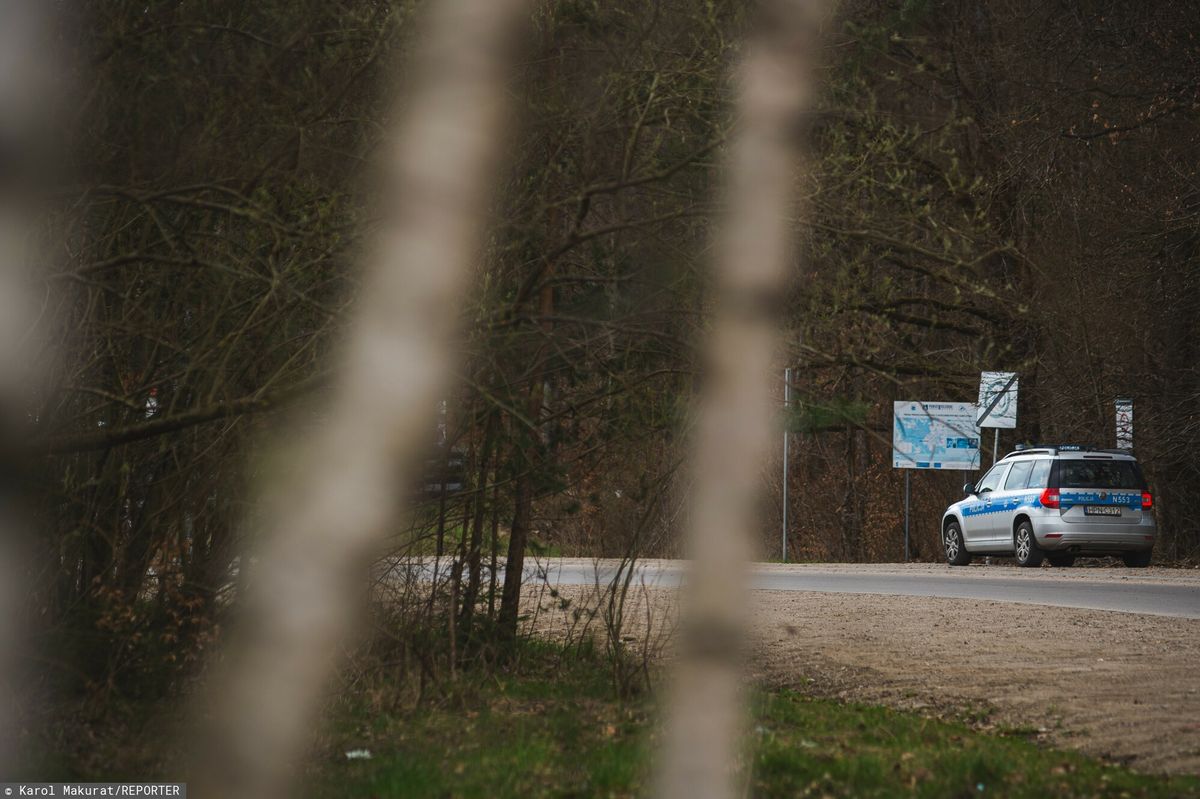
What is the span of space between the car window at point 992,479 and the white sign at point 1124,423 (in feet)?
8.04

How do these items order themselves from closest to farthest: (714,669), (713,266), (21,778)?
(714,669) → (21,778) → (713,266)

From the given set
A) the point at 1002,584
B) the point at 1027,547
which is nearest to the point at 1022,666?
the point at 1002,584

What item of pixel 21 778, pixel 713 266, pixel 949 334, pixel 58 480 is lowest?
pixel 21 778

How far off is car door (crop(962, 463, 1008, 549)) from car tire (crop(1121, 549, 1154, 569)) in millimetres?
2026

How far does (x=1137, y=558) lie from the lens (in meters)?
23.3

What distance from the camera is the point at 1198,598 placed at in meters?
16.6

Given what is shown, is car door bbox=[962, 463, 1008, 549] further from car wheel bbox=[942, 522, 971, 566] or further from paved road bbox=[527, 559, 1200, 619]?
paved road bbox=[527, 559, 1200, 619]

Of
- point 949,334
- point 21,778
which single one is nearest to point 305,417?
point 21,778

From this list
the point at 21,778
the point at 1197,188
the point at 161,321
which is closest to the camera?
the point at 21,778

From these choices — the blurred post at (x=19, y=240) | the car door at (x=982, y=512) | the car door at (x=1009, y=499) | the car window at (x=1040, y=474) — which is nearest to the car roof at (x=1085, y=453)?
the car window at (x=1040, y=474)

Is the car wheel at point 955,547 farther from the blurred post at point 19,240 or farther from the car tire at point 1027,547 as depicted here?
the blurred post at point 19,240

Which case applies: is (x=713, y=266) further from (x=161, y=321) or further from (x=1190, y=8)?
(x=1190, y=8)

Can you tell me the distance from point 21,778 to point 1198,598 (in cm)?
1386

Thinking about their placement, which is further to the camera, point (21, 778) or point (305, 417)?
point (305, 417)
